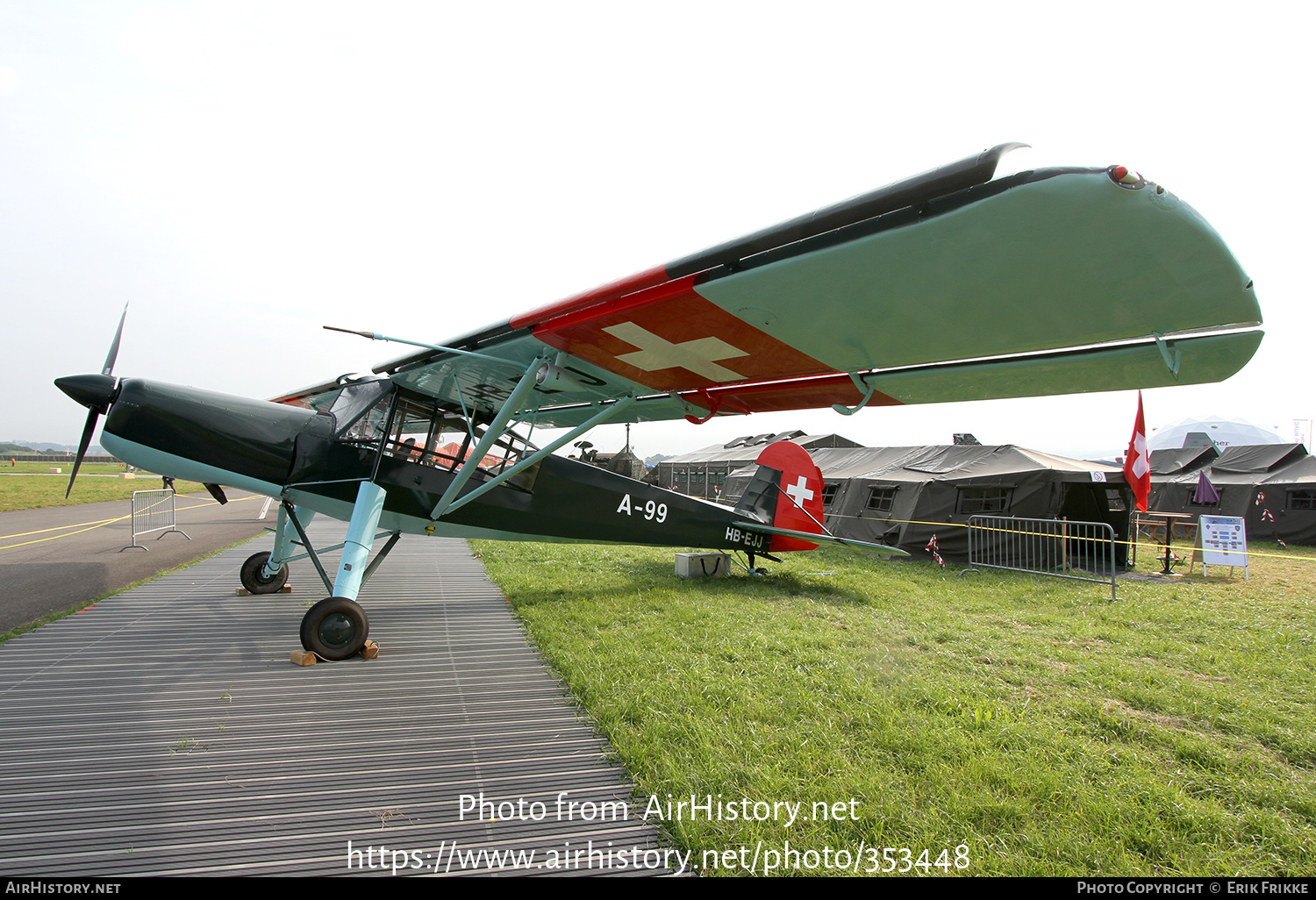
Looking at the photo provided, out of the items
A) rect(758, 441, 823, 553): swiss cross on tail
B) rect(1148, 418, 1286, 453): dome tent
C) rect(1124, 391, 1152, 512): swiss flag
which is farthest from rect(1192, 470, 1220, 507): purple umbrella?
rect(1148, 418, 1286, 453): dome tent

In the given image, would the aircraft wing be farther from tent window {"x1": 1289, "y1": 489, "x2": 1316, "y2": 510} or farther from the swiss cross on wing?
tent window {"x1": 1289, "y1": 489, "x2": 1316, "y2": 510}

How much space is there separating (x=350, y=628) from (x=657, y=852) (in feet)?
10.4

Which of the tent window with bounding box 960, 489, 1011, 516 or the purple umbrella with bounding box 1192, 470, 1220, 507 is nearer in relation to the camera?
the tent window with bounding box 960, 489, 1011, 516

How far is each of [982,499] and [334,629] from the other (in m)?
11.4

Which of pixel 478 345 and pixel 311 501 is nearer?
pixel 478 345

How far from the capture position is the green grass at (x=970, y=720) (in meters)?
2.25

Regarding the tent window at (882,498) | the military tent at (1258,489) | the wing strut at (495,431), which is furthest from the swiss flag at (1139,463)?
the military tent at (1258,489)

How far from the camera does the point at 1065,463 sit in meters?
11.4

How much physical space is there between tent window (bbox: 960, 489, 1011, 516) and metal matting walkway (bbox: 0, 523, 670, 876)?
9.72 m

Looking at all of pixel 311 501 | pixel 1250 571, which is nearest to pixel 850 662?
pixel 311 501

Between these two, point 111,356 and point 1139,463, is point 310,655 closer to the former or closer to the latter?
point 111,356

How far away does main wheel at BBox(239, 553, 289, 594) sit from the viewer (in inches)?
251

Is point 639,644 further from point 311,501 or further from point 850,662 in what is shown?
point 311,501

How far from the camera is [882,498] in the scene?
42.2 feet
